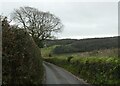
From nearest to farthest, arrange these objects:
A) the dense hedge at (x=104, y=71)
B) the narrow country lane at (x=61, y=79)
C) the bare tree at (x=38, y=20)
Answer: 1. the dense hedge at (x=104, y=71)
2. the narrow country lane at (x=61, y=79)
3. the bare tree at (x=38, y=20)

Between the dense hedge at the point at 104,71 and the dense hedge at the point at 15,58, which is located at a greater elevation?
the dense hedge at the point at 15,58

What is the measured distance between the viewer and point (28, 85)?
15.8 meters

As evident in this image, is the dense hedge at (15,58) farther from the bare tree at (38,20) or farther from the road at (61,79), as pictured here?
the bare tree at (38,20)

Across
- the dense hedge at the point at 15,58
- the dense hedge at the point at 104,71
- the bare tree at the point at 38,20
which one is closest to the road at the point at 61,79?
the dense hedge at the point at 104,71

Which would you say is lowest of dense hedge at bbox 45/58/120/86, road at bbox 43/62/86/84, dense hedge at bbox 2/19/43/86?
road at bbox 43/62/86/84

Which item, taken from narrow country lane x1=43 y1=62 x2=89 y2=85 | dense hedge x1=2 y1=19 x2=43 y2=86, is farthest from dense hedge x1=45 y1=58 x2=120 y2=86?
dense hedge x1=2 y1=19 x2=43 y2=86

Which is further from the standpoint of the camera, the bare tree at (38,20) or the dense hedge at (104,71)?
the bare tree at (38,20)

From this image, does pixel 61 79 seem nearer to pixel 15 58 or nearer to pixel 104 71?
pixel 104 71

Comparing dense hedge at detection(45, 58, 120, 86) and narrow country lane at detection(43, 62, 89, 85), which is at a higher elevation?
dense hedge at detection(45, 58, 120, 86)

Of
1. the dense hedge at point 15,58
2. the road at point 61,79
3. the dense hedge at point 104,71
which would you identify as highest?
the dense hedge at point 15,58

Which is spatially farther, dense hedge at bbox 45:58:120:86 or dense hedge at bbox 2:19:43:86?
dense hedge at bbox 45:58:120:86

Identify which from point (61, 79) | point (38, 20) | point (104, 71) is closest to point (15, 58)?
point (104, 71)

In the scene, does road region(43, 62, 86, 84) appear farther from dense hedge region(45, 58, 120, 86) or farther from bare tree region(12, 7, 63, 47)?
bare tree region(12, 7, 63, 47)

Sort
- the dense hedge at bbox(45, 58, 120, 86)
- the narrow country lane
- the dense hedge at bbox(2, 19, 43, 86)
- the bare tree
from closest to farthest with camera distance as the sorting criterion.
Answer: the dense hedge at bbox(2, 19, 43, 86), the dense hedge at bbox(45, 58, 120, 86), the narrow country lane, the bare tree
